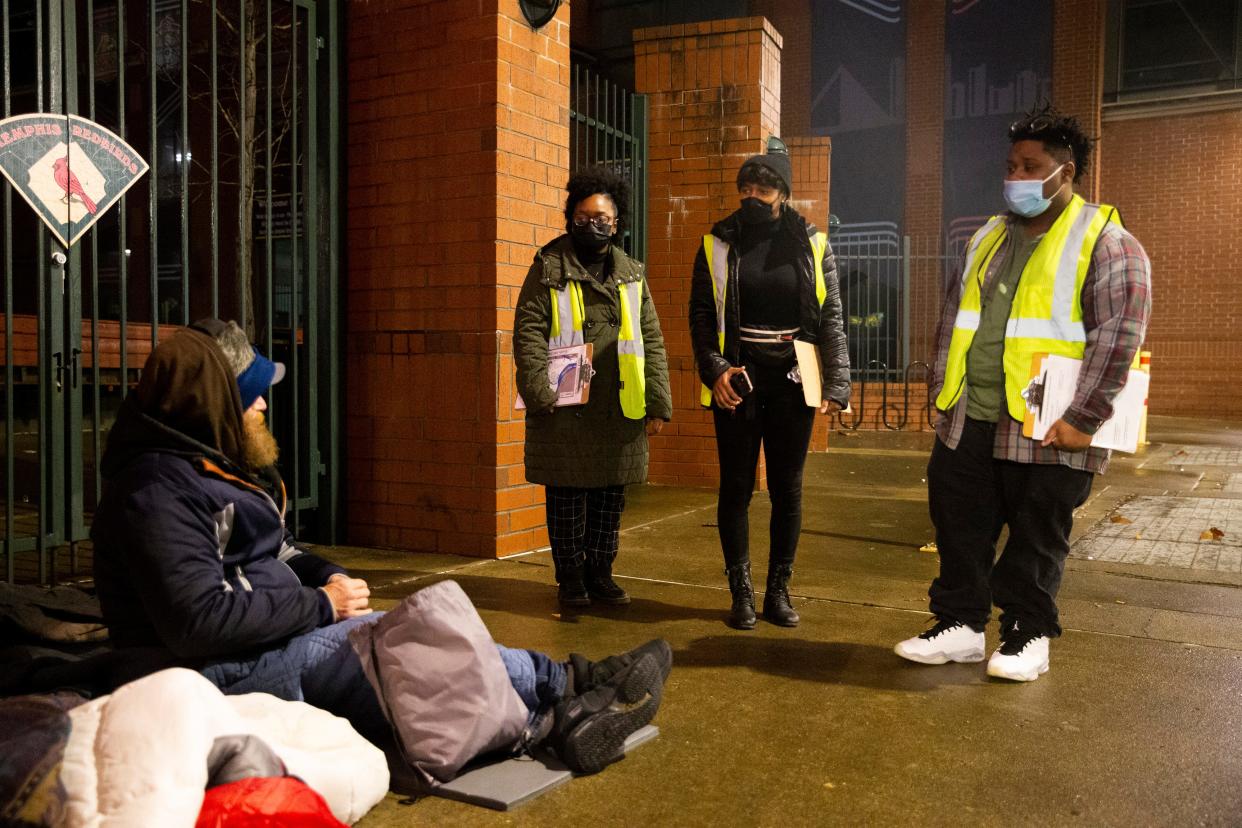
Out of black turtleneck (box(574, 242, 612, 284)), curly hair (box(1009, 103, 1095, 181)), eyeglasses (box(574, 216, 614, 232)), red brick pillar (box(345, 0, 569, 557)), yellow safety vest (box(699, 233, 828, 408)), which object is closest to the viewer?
curly hair (box(1009, 103, 1095, 181))

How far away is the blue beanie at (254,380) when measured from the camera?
8.25ft

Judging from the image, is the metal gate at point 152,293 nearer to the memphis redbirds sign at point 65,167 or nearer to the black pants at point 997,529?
the memphis redbirds sign at point 65,167

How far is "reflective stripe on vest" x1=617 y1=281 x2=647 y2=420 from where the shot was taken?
4.55 meters

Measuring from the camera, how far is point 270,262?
5180 millimetres

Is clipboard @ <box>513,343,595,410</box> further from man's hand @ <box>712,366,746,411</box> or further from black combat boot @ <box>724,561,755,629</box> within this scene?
black combat boot @ <box>724,561,755,629</box>

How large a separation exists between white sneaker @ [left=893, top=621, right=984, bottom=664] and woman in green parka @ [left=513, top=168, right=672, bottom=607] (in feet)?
4.29

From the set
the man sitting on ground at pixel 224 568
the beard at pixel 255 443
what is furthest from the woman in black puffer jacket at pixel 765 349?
the beard at pixel 255 443

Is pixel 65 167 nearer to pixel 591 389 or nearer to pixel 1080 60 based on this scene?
pixel 591 389

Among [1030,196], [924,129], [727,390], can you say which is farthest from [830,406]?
[924,129]

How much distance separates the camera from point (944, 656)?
12.3 feet

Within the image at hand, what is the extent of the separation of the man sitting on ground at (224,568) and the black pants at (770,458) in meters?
1.59

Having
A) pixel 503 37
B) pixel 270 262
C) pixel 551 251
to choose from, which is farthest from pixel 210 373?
pixel 503 37

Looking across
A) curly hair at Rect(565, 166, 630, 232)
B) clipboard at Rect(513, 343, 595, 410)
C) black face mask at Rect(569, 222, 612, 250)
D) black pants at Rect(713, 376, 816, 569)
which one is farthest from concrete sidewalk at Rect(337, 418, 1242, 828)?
curly hair at Rect(565, 166, 630, 232)

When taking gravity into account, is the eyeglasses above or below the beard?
above
